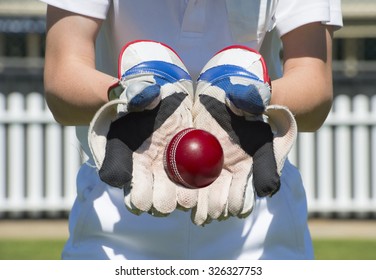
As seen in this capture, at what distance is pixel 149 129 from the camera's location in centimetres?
198

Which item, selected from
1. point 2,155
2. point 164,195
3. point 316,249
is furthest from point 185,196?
point 2,155

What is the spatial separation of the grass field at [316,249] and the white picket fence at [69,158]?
1.30m

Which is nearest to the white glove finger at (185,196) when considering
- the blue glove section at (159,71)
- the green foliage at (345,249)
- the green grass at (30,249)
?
the blue glove section at (159,71)

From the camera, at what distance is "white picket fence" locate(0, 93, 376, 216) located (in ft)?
32.2

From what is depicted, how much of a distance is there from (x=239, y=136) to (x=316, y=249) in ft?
20.4

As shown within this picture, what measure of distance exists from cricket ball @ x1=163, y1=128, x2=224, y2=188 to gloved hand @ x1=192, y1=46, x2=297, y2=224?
0.25 ft

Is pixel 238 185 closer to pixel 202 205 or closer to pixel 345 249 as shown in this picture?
pixel 202 205

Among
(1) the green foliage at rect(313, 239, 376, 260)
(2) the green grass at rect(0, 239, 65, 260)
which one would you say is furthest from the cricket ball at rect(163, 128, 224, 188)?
(1) the green foliage at rect(313, 239, 376, 260)

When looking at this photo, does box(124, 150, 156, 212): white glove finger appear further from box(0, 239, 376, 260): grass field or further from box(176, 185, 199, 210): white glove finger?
box(0, 239, 376, 260): grass field

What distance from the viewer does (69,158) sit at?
32.4ft

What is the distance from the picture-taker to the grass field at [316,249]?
7.48 m

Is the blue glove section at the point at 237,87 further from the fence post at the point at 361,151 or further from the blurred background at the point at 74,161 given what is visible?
the fence post at the point at 361,151
